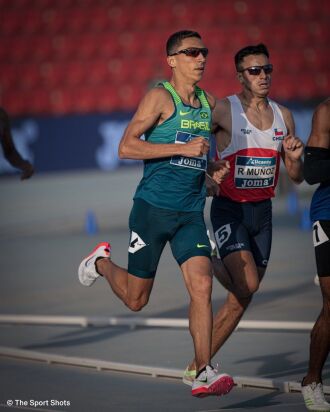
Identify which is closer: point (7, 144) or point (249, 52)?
point (249, 52)

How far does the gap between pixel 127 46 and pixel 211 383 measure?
24965 millimetres

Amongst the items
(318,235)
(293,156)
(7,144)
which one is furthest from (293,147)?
(7,144)

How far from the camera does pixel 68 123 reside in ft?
92.4

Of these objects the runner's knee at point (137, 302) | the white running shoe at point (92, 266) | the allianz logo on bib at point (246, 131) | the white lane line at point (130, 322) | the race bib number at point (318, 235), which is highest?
the allianz logo on bib at point (246, 131)

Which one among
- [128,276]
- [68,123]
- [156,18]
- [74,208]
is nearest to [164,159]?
[128,276]

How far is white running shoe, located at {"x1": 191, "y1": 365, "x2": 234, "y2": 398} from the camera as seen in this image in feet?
20.4

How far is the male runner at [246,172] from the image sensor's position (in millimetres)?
7523

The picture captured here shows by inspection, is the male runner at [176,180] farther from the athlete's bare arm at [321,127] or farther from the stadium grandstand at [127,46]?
the stadium grandstand at [127,46]

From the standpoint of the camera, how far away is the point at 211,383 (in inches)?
246

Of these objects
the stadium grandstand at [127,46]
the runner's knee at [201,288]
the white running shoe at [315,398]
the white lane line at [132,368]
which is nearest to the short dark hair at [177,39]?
the runner's knee at [201,288]

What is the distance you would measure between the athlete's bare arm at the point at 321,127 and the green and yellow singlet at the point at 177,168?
882 millimetres

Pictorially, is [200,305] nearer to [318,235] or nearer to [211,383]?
[211,383]

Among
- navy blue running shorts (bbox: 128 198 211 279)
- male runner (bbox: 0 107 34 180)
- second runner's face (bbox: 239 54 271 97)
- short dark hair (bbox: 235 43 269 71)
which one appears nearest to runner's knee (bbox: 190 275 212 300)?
navy blue running shorts (bbox: 128 198 211 279)

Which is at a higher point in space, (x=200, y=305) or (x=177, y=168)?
(x=177, y=168)
